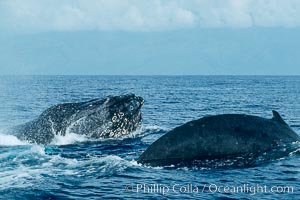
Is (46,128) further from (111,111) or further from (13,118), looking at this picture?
(13,118)

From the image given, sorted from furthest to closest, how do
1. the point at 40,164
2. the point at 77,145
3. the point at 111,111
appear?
the point at 111,111 < the point at 77,145 < the point at 40,164

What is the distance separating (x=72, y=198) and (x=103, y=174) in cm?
230

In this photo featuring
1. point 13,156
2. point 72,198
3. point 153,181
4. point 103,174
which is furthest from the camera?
point 13,156

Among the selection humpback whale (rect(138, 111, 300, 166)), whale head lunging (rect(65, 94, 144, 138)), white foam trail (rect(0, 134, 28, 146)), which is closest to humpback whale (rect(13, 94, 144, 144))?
whale head lunging (rect(65, 94, 144, 138))

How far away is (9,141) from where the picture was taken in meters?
19.4

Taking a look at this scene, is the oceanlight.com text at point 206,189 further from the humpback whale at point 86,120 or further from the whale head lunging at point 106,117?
the whale head lunging at point 106,117

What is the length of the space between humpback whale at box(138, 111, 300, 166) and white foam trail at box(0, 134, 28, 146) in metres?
7.94

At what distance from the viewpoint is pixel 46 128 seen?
20.3 meters

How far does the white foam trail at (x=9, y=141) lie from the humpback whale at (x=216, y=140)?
7944mm

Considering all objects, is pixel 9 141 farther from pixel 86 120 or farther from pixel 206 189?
pixel 206 189

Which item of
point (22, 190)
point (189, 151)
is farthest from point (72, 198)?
point (189, 151)

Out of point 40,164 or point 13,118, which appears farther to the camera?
point 13,118

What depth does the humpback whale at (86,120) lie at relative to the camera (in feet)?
66.6

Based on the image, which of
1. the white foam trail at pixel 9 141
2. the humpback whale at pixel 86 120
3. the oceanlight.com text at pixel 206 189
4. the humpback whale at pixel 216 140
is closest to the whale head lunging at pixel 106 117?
the humpback whale at pixel 86 120
